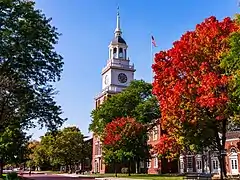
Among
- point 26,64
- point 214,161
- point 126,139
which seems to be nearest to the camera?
point 26,64

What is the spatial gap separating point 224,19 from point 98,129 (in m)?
34.9

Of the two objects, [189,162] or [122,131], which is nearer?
[122,131]

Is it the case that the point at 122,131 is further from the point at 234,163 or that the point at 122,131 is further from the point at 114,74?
the point at 114,74

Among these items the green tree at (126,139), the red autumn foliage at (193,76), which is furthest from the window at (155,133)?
the red autumn foliage at (193,76)

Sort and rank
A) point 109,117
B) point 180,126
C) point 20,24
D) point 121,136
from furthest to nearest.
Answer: point 109,117, point 121,136, point 180,126, point 20,24

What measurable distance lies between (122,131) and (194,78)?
2186 cm

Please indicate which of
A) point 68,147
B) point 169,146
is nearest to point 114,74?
point 68,147

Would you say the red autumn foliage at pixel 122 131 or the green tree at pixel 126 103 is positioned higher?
the green tree at pixel 126 103

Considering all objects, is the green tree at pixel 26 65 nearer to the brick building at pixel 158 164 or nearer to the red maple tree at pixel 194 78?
the red maple tree at pixel 194 78

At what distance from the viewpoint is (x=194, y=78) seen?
2891 centimetres

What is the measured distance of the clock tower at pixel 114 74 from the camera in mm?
75500

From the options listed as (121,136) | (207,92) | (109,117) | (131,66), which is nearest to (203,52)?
(207,92)

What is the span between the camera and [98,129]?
59.8 meters

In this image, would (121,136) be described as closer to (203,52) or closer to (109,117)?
(109,117)
